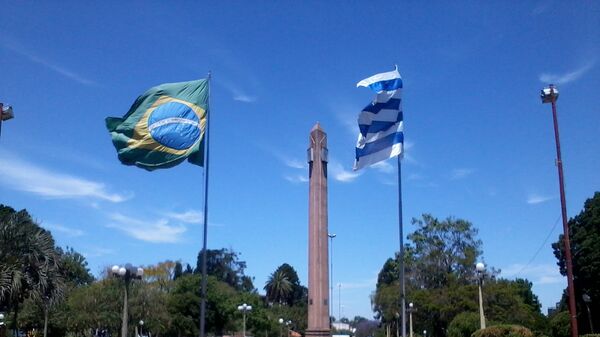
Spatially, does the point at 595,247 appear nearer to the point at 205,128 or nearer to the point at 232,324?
the point at 232,324

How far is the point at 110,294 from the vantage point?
53.0 m

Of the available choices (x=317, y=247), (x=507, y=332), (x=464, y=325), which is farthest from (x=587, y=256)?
(x=317, y=247)

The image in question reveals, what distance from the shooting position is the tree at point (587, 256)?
53219 millimetres

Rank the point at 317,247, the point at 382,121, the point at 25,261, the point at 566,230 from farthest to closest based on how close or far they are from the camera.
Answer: the point at 317,247, the point at 25,261, the point at 382,121, the point at 566,230

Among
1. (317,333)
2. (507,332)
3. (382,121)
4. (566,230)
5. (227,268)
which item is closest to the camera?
(566,230)

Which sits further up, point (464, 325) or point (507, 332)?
point (464, 325)

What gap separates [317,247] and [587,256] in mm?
35789

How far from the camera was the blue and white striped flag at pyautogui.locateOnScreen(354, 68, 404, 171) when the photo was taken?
21.0 meters

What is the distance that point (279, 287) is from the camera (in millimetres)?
118375

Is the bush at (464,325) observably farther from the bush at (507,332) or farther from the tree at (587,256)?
the bush at (507,332)

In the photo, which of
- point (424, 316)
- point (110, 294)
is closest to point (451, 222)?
point (424, 316)

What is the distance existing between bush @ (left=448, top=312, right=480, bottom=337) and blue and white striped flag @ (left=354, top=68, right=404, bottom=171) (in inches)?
1055

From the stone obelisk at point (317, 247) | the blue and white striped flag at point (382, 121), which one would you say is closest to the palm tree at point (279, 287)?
the stone obelisk at point (317, 247)

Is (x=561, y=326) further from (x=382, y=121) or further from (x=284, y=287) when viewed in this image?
(x=284, y=287)
